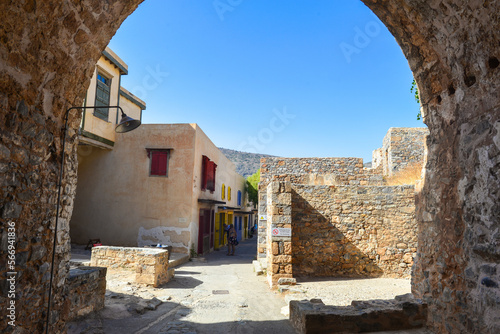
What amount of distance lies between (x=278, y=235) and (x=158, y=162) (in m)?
7.03

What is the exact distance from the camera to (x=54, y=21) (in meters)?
2.57

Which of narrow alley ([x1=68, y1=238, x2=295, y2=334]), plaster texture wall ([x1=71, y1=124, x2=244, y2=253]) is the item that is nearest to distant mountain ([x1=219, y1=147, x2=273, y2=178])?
plaster texture wall ([x1=71, y1=124, x2=244, y2=253])

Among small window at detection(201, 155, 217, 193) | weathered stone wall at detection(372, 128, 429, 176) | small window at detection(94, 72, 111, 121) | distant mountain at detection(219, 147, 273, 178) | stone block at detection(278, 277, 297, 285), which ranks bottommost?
stone block at detection(278, 277, 297, 285)

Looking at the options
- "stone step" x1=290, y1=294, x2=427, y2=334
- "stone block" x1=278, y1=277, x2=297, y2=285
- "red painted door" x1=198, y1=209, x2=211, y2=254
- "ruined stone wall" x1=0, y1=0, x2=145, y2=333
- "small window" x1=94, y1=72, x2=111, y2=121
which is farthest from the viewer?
"red painted door" x1=198, y1=209, x2=211, y2=254

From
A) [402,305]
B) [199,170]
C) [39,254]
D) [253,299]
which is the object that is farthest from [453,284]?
[199,170]

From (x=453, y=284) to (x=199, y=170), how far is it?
11930mm

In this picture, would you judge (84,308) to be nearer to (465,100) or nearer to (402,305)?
(402,305)

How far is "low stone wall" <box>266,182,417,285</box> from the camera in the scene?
9.05 meters

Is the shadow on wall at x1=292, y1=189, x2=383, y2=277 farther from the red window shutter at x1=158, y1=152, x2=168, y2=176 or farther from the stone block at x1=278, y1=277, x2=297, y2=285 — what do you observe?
the red window shutter at x1=158, y1=152, x2=168, y2=176

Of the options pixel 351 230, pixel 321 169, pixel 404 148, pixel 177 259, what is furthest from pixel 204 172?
pixel 404 148

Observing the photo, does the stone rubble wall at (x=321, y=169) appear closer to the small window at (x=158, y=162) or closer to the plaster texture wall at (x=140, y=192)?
the plaster texture wall at (x=140, y=192)

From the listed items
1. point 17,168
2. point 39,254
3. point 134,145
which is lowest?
point 39,254

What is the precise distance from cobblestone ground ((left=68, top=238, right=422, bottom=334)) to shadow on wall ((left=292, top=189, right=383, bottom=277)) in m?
0.47

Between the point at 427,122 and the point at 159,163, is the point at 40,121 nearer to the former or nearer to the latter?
the point at 427,122
